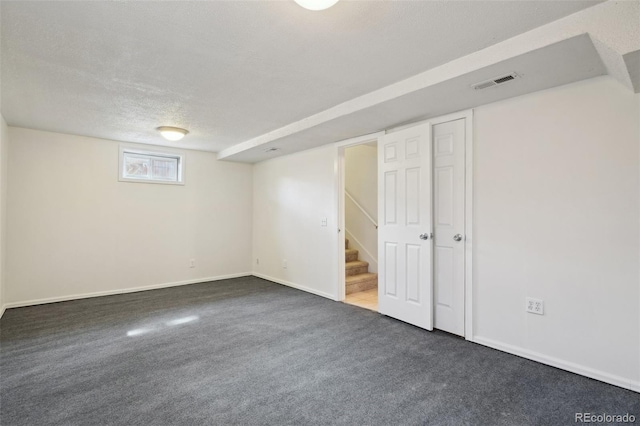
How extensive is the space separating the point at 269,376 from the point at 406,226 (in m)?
1.99

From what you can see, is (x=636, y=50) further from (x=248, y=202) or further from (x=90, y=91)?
(x=248, y=202)

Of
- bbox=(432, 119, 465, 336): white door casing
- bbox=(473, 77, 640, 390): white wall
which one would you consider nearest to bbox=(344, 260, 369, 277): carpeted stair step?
bbox=(432, 119, 465, 336): white door casing

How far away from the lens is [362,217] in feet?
18.4

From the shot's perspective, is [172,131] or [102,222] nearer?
[172,131]

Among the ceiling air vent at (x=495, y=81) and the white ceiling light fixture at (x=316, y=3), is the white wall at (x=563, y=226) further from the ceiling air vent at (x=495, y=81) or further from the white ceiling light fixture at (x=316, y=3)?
the white ceiling light fixture at (x=316, y=3)

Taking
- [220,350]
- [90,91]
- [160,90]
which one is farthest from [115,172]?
[220,350]

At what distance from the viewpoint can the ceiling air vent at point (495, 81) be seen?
224 cm

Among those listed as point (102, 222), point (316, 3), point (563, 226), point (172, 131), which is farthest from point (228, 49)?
point (102, 222)

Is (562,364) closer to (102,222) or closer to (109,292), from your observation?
(109,292)

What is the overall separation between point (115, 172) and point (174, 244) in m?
1.41

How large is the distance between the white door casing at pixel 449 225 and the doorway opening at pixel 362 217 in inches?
69.5

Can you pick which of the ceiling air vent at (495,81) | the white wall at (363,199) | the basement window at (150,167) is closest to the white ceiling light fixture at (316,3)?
the ceiling air vent at (495,81)

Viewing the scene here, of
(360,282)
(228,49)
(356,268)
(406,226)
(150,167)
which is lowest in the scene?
(360,282)

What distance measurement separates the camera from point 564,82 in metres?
2.33
